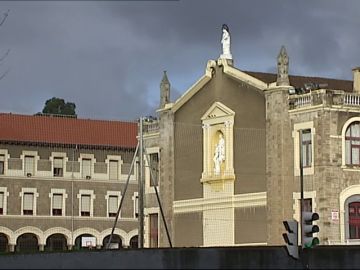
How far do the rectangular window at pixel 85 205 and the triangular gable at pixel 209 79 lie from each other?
56.0 feet

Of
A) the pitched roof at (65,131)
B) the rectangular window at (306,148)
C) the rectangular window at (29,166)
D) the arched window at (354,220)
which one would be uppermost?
the pitched roof at (65,131)

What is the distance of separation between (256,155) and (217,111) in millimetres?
4769

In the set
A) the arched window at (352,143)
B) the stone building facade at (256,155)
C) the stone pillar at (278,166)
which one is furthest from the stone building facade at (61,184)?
the arched window at (352,143)

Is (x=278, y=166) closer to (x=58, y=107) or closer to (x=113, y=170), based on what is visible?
(x=113, y=170)

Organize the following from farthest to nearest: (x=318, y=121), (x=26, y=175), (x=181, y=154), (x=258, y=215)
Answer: (x=26, y=175) → (x=181, y=154) → (x=258, y=215) → (x=318, y=121)

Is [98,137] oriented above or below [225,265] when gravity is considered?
above

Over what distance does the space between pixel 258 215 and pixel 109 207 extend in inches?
1008

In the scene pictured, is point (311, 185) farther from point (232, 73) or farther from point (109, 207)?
point (109, 207)

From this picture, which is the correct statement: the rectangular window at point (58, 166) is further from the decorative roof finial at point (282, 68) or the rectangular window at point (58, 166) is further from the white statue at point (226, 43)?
the decorative roof finial at point (282, 68)

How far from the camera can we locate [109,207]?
285 feet

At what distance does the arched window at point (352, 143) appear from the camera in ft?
195

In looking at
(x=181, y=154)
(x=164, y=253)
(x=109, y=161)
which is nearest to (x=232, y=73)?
(x=181, y=154)

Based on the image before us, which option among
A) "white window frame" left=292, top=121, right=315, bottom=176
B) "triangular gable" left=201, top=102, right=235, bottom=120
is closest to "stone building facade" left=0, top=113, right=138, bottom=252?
"triangular gable" left=201, top=102, right=235, bottom=120

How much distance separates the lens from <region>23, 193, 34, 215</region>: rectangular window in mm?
83188
